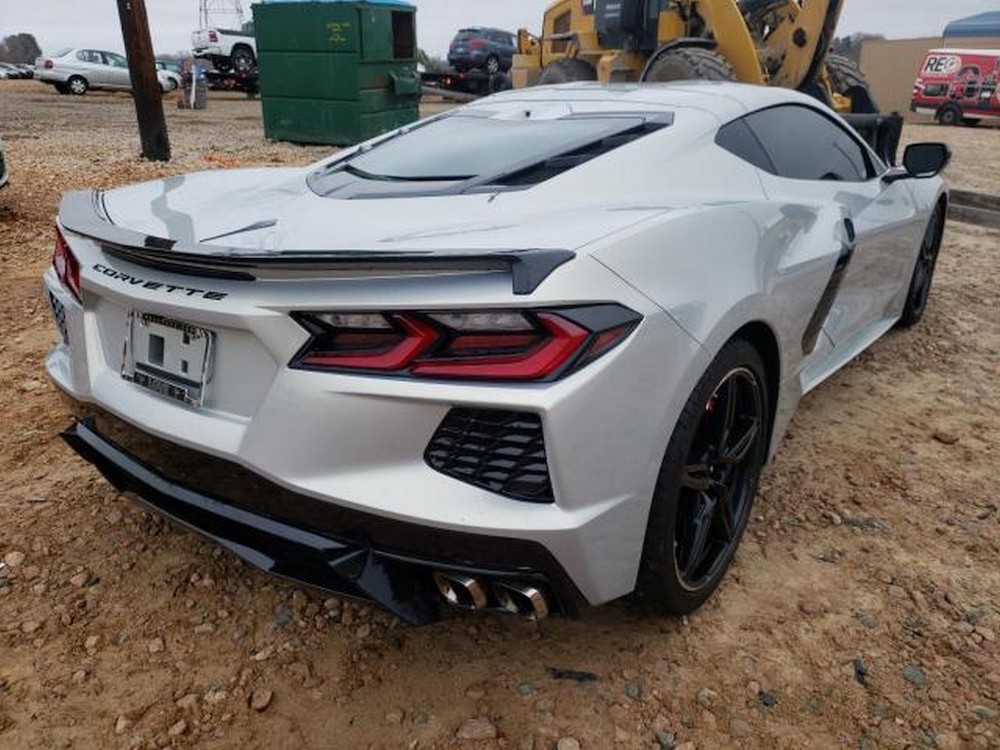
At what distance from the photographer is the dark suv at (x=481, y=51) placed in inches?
962

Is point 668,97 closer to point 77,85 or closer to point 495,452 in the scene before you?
point 495,452

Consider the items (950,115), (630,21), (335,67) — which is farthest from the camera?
(950,115)

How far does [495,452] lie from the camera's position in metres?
1.60

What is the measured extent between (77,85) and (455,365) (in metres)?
27.6

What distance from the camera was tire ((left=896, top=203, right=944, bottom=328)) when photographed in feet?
14.5

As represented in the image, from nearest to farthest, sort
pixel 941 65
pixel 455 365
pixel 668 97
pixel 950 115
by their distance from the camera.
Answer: pixel 455 365 < pixel 668 97 < pixel 950 115 < pixel 941 65

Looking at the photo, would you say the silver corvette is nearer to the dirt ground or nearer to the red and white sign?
the dirt ground

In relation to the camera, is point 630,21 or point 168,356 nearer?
point 168,356

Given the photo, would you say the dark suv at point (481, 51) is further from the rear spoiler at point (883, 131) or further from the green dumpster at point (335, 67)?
the rear spoiler at point (883, 131)

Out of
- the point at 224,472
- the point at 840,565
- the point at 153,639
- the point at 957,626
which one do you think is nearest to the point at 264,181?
the point at 224,472

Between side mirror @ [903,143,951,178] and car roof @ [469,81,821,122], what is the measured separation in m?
Answer: 0.73

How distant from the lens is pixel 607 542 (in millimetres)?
1732

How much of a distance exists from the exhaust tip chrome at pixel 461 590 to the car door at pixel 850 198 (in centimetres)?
157

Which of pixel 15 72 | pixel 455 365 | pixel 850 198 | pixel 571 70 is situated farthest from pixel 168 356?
pixel 15 72
